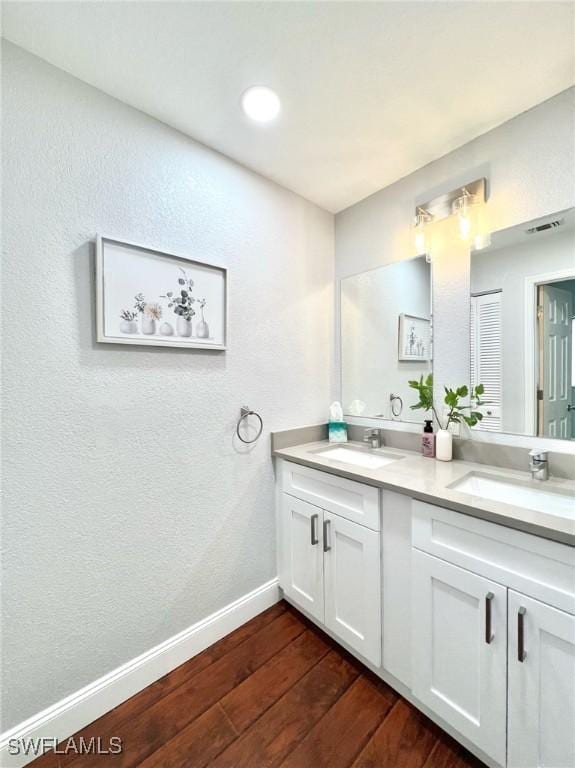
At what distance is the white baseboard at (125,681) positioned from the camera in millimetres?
1076

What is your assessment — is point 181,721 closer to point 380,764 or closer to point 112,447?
point 380,764

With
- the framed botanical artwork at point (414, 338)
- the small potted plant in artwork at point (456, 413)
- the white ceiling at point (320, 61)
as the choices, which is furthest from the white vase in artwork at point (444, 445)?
the white ceiling at point (320, 61)

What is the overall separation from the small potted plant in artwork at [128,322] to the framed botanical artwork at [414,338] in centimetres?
139

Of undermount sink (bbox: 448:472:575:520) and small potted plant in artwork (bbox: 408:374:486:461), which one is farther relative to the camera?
small potted plant in artwork (bbox: 408:374:486:461)

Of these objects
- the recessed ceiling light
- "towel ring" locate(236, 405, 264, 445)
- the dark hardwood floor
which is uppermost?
the recessed ceiling light

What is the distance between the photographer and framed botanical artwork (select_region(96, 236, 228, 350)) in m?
1.23

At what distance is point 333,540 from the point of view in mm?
1484

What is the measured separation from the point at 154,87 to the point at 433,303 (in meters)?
1.55

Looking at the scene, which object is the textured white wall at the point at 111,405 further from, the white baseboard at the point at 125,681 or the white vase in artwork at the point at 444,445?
the white vase in artwork at the point at 444,445

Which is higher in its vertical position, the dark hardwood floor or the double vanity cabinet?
the double vanity cabinet

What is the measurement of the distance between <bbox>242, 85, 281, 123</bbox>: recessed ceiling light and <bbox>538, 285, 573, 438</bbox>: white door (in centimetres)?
135

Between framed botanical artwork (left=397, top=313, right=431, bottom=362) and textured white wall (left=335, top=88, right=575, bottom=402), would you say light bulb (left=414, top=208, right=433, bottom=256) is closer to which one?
textured white wall (left=335, top=88, right=575, bottom=402)

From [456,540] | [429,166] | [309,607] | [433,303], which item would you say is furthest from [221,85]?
[309,607]

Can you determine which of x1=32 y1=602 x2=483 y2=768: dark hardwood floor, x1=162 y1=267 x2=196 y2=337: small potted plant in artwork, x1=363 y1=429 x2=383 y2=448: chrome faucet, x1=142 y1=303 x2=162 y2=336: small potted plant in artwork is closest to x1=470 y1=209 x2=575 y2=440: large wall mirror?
x1=363 y1=429 x2=383 y2=448: chrome faucet
